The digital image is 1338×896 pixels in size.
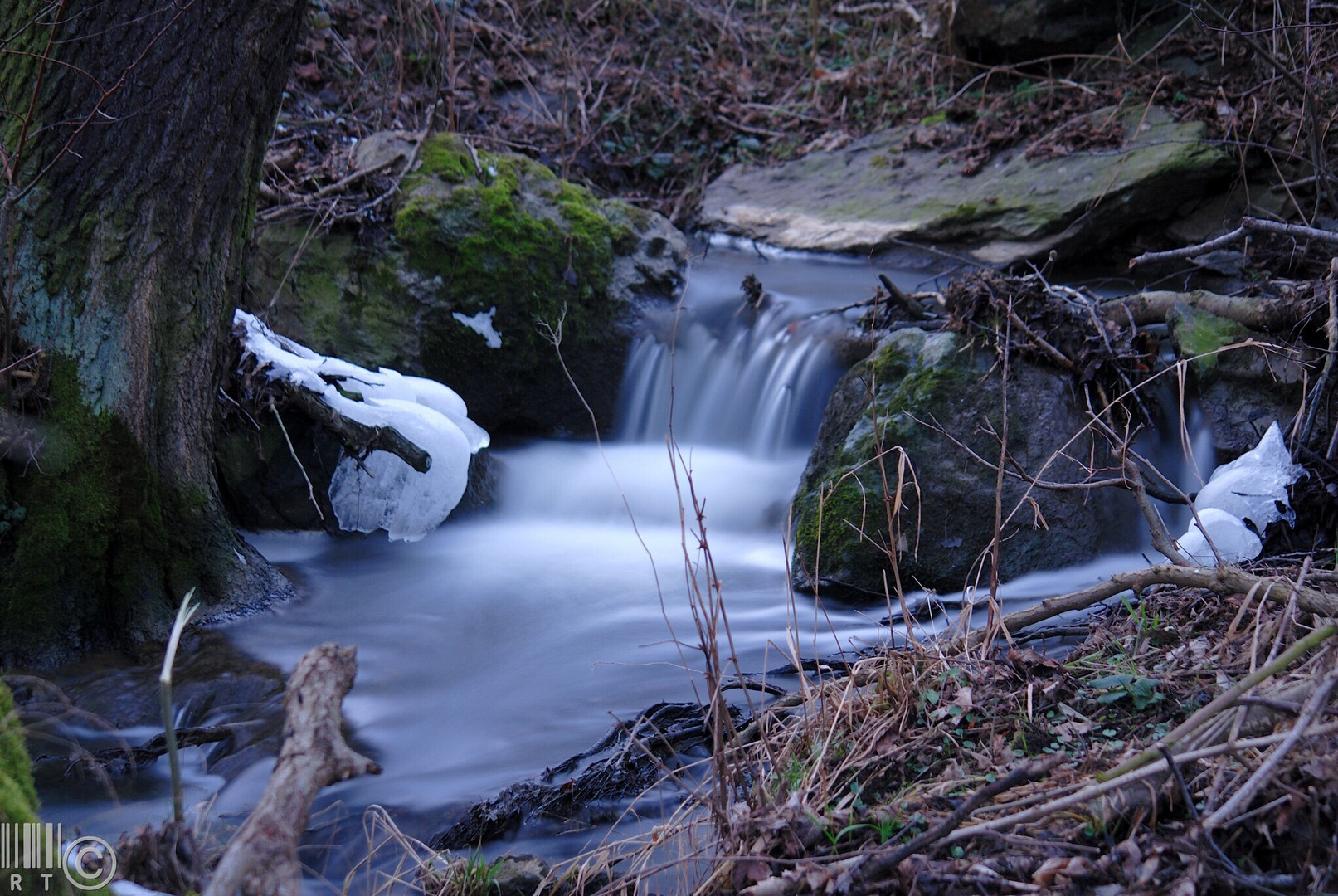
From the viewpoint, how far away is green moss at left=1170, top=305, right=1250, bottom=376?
4.28m

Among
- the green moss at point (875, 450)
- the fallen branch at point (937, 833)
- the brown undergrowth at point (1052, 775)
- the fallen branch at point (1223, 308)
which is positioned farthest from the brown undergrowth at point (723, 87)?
the fallen branch at point (937, 833)

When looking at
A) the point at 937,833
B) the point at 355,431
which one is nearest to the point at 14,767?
the point at 937,833

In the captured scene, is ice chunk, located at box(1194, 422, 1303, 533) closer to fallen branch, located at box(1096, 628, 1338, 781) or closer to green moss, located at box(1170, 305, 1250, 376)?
green moss, located at box(1170, 305, 1250, 376)

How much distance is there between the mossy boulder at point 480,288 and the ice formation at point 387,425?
48 cm

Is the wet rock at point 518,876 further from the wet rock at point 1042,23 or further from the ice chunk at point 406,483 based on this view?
the wet rock at point 1042,23

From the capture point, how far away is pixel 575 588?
4574 mm

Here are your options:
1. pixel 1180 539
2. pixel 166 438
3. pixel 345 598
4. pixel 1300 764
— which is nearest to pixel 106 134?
pixel 166 438

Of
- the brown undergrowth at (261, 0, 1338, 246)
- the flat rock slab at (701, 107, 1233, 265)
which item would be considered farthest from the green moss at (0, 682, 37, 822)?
the flat rock slab at (701, 107, 1233, 265)

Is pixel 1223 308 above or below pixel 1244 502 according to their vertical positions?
above

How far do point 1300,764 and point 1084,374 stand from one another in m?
2.83

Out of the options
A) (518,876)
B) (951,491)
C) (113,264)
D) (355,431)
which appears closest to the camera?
(518,876)

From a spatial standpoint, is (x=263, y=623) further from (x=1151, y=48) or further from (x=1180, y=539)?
(x=1151, y=48)

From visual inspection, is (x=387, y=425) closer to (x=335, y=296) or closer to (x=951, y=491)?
(x=335, y=296)

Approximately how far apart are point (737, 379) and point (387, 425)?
7.78 ft
